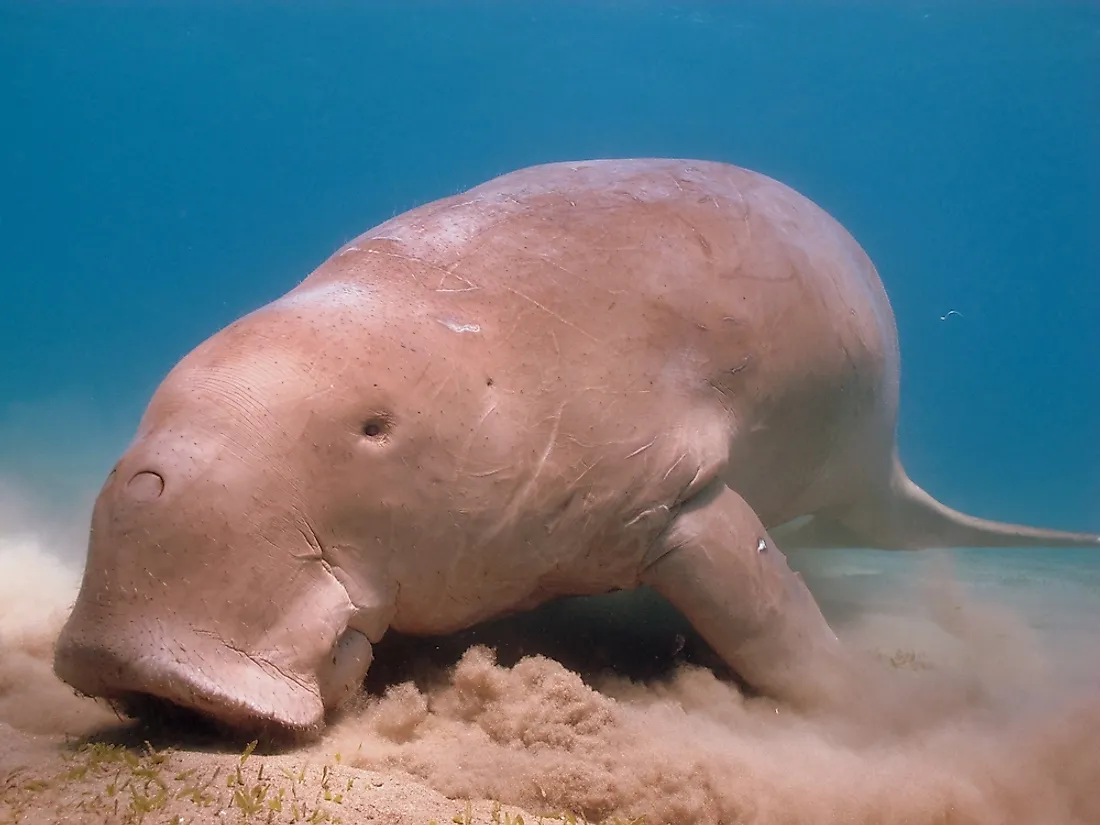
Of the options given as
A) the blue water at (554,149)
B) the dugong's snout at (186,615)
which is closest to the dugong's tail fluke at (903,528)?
the dugong's snout at (186,615)

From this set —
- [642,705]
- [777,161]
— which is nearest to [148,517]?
[642,705]

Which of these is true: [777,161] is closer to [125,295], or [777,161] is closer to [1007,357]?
[1007,357]

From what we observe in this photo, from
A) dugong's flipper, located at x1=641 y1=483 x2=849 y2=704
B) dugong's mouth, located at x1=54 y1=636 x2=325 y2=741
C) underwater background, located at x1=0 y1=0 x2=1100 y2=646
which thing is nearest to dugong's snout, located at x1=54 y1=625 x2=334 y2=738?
dugong's mouth, located at x1=54 y1=636 x2=325 y2=741

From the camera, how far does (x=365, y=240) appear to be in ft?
12.5

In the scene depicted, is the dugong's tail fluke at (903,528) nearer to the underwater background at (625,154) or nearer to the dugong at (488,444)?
the underwater background at (625,154)

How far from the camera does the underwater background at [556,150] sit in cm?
4916

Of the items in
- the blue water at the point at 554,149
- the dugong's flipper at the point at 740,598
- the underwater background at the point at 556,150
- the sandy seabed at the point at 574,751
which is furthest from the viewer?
the blue water at the point at 554,149

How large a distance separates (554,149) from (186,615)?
279 feet

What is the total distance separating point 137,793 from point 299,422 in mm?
1129

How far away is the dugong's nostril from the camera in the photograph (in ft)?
7.72

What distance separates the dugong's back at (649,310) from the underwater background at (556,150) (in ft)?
90.5

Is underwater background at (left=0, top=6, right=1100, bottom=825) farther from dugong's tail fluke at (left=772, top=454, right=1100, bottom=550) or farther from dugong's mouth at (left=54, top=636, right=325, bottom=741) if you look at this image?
dugong's tail fluke at (left=772, top=454, right=1100, bottom=550)

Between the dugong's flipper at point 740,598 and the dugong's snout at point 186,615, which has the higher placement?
the dugong's snout at point 186,615

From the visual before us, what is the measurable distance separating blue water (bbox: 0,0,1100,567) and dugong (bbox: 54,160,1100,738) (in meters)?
31.0
